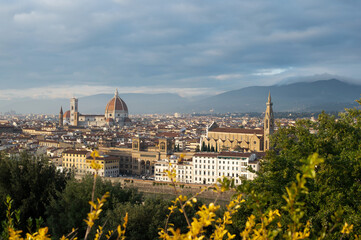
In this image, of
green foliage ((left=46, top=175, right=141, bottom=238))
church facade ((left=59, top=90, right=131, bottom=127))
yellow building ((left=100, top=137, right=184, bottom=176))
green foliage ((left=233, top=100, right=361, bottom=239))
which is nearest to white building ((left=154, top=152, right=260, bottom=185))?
yellow building ((left=100, top=137, right=184, bottom=176))

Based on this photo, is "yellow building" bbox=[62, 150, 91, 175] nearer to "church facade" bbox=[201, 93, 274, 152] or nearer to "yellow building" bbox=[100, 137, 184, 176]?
"yellow building" bbox=[100, 137, 184, 176]

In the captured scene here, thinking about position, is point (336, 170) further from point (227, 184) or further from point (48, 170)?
point (48, 170)

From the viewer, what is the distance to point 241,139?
55.8 m

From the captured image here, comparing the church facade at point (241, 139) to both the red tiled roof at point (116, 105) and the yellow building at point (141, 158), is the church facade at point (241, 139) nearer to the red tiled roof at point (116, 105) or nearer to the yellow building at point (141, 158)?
the yellow building at point (141, 158)

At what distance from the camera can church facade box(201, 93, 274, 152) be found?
50.6 meters

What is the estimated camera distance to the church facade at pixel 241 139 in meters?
50.6

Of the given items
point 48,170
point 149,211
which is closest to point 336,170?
point 149,211

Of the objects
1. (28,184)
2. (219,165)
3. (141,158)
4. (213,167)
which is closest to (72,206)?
(28,184)

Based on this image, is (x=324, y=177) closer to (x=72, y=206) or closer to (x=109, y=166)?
(x=72, y=206)

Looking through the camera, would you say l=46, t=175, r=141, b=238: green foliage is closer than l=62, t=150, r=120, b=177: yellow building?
Yes

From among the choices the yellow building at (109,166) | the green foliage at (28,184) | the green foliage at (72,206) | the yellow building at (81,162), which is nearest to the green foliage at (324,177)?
the green foliage at (72,206)

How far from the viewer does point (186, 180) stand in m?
37.9

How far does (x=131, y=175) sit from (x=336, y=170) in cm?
3624

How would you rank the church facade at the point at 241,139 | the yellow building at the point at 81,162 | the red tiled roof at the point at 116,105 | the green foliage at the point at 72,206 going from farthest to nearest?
the red tiled roof at the point at 116,105, the church facade at the point at 241,139, the yellow building at the point at 81,162, the green foliage at the point at 72,206
